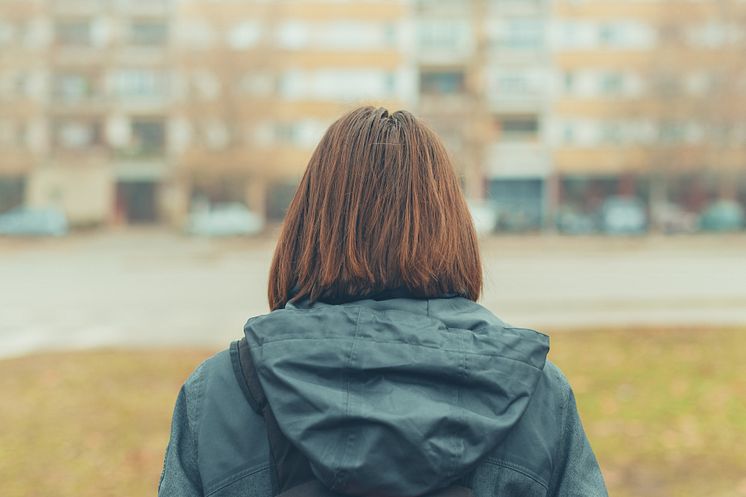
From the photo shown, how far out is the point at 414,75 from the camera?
157 feet

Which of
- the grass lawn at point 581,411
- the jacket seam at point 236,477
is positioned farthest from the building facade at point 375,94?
the jacket seam at point 236,477

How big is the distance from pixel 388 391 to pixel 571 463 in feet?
1.32

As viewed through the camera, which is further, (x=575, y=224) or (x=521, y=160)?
(x=521, y=160)

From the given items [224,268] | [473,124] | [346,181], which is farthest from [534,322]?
[473,124]

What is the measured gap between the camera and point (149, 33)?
50.2 metres

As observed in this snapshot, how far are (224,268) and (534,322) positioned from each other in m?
13.9

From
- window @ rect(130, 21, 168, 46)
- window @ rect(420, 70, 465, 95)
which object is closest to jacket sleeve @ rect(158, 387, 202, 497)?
window @ rect(420, 70, 465, 95)

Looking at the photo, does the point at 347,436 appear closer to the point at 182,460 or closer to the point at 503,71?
the point at 182,460

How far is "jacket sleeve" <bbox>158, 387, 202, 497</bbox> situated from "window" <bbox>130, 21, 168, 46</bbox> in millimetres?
51525

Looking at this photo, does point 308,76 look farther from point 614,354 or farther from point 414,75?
point 614,354

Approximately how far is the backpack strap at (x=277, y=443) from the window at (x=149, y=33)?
2032 inches

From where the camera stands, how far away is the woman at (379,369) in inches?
48.8

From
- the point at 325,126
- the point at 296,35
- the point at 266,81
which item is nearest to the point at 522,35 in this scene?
the point at 296,35

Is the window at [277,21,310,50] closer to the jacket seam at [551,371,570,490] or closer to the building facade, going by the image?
the building facade
